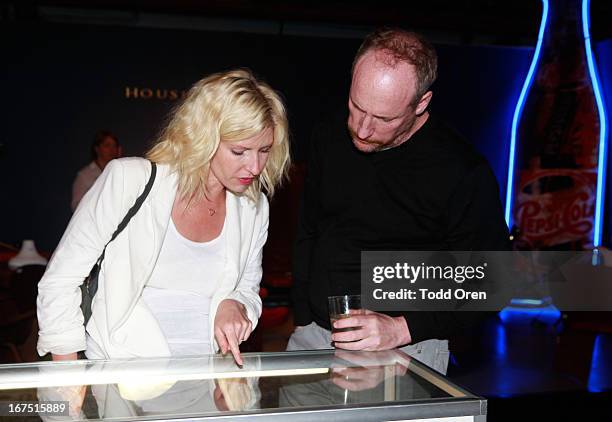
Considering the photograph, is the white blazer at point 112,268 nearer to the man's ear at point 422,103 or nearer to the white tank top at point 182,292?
the white tank top at point 182,292

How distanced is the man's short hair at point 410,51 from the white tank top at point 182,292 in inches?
28.5

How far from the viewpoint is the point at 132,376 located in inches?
52.2

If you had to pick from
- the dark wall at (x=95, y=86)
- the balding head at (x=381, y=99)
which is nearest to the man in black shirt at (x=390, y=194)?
the balding head at (x=381, y=99)

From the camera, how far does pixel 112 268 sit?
1737 mm

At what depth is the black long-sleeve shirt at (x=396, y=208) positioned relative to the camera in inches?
76.1

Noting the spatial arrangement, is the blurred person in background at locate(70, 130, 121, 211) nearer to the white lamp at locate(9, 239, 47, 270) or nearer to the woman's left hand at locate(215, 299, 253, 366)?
the white lamp at locate(9, 239, 47, 270)

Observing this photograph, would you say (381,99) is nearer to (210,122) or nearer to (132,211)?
(210,122)

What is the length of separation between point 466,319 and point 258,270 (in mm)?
632

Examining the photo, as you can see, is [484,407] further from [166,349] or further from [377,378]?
[166,349]

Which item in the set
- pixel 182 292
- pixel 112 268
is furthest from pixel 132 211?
pixel 182 292

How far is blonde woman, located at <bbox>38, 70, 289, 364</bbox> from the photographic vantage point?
1703mm

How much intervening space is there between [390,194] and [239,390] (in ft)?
3.26

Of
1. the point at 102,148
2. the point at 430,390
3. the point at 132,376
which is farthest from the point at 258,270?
the point at 102,148

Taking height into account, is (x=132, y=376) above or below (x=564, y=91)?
below
